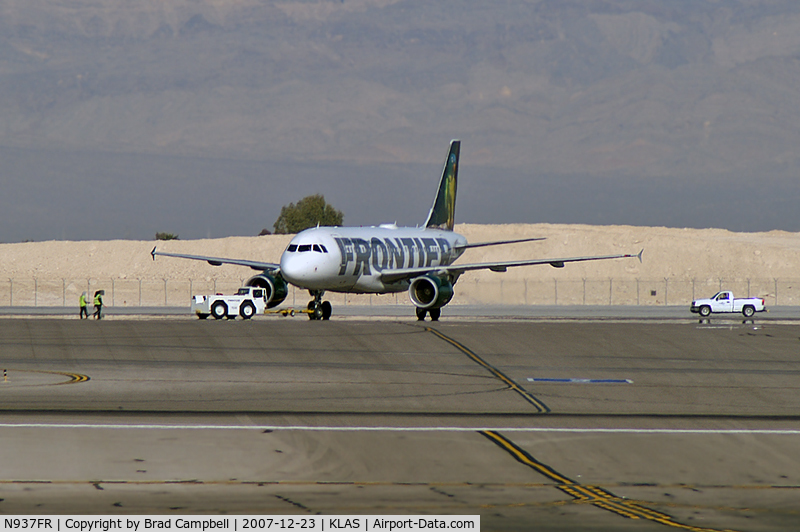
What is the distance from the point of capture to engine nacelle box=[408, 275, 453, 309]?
154 feet

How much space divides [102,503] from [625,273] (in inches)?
4544

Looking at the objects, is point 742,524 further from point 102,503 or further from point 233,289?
point 233,289

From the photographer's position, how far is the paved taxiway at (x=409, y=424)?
491 inches

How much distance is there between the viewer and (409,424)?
18703 millimetres

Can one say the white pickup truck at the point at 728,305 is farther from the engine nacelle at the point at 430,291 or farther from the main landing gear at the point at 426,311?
the engine nacelle at the point at 430,291

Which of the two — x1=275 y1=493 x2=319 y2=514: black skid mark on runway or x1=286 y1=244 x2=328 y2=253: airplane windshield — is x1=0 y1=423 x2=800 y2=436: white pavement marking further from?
x1=286 y1=244 x2=328 y2=253: airplane windshield

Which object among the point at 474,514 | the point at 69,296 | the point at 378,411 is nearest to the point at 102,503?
the point at 474,514

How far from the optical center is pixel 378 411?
20578mm

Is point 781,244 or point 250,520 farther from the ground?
point 781,244

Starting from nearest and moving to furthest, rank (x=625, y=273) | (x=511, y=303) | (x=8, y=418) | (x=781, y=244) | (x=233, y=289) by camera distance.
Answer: (x=8, y=418) → (x=511, y=303) → (x=233, y=289) → (x=625, y=273) → (x=781, y=244)

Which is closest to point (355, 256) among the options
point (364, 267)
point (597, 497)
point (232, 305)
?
point (364, 267)
